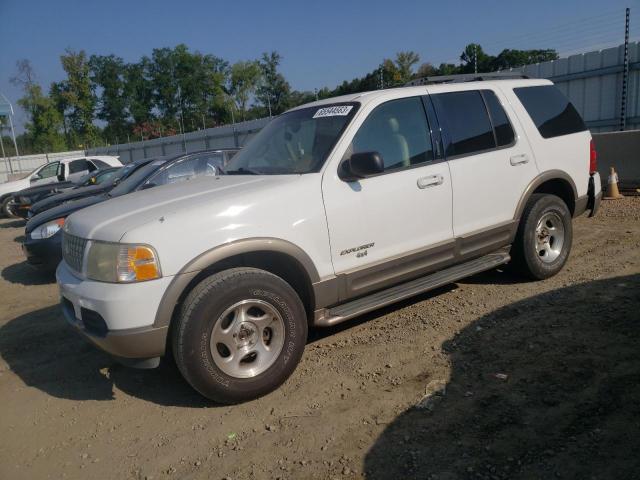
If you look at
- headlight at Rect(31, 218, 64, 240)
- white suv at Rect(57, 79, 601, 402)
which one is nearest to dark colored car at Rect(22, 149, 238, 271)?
headlight at Rect(31, 218, 64, 240)

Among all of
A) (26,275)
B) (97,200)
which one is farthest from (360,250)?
(26,275)

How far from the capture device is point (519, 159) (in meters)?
4.75

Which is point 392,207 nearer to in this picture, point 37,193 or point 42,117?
point 37,193

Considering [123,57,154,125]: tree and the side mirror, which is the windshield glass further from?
[123,57,154,125]: tree

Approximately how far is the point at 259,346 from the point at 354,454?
102 cm

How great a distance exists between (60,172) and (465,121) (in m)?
15.2

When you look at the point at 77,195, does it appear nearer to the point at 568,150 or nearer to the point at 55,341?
the point at 55,341

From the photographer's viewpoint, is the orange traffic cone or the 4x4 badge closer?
the 4x4 badge

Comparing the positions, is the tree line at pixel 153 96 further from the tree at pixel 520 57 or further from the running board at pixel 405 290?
the running board at pixel 405 290

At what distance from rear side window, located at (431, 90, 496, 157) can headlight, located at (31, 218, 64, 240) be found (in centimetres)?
536

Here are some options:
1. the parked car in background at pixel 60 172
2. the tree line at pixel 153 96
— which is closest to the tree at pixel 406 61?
the tree line at pixel 153 96

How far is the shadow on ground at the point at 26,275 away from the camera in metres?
7.36

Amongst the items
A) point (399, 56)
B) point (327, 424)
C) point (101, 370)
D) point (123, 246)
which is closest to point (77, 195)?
point (101, 370)

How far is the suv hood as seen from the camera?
10.7 ft
